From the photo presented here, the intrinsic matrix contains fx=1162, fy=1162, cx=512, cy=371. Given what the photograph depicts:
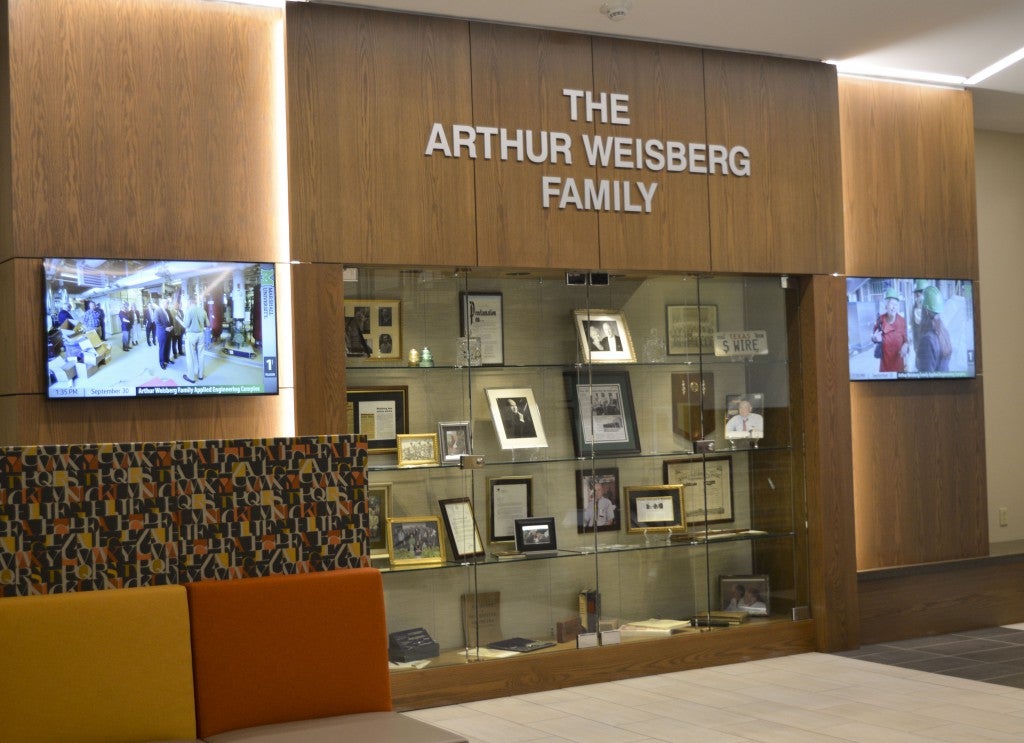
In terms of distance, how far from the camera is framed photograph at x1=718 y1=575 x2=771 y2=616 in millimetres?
6590

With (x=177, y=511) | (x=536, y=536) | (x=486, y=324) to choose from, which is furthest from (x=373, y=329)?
(x=177, y=511)

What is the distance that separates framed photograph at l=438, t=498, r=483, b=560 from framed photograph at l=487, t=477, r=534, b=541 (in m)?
0.10

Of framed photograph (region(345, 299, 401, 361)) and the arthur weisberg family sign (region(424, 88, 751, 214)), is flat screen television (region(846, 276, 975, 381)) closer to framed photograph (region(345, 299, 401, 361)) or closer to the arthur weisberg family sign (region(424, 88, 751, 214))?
the arthur weisberg family sign (region(424, 88, 751, 214))

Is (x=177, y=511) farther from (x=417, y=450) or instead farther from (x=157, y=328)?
(x=417, y=450)

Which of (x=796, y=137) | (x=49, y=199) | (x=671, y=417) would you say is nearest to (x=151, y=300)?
(x=49, y=199)

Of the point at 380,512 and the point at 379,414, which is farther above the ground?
the point at 379,414

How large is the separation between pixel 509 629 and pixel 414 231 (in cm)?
208

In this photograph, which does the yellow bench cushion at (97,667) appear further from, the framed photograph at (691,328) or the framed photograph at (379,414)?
the framed photograph at (691,328)

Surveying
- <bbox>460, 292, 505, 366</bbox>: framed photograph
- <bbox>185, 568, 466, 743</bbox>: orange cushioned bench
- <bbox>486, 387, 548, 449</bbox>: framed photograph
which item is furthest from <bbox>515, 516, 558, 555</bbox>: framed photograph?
<bbox>185, 568, 466, 743</bbox>: orange cushioned bench

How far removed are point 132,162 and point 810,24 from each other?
3489 mm

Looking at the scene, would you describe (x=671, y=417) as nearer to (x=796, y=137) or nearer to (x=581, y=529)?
(x=581, y=529)

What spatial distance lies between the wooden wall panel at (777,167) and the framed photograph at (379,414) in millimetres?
1973

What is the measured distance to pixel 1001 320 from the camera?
8.40m

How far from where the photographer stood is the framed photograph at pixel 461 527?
232 inches
